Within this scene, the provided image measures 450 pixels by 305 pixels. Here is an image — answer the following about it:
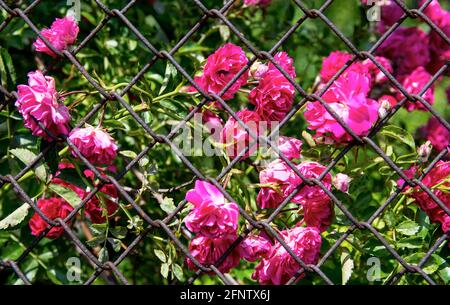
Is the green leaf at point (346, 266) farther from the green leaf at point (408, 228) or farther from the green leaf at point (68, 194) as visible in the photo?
the green leaf at point (68, 194)

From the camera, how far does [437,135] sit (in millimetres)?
2258

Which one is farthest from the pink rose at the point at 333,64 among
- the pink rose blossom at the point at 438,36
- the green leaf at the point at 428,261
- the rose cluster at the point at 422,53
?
the green leaf at the point at 428,261

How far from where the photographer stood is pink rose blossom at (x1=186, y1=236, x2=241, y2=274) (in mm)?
1452

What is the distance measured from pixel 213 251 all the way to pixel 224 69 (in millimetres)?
331

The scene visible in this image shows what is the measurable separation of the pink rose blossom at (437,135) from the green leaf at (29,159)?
44.6 inches

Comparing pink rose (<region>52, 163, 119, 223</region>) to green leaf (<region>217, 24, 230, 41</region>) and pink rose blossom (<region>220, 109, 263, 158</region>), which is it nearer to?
pink rose blossom (<region>220, 109, 263, 158</region>)

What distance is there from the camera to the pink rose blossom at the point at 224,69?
58.9 inches

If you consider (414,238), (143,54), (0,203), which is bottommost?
(0,203)

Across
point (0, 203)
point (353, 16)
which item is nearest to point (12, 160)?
point (0, 203)

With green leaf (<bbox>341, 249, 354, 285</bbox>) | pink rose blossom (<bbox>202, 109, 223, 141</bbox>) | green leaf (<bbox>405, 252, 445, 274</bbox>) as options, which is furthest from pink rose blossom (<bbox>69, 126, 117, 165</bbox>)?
green leaf (<bbox>405, 252, 445, 274</bbox>)

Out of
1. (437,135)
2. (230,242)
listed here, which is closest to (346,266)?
(230,242)
